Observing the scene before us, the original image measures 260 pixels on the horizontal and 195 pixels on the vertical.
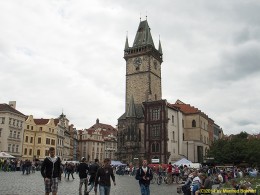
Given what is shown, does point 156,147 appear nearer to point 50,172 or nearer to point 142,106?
point 142,106

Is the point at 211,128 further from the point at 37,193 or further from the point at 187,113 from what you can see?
the point at 37,193

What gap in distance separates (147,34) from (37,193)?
68.8 m

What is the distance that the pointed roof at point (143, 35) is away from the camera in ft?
265

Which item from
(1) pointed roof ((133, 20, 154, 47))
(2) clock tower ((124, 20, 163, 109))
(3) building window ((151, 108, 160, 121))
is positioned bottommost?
(3) building window ((151, 108, 160, 121))

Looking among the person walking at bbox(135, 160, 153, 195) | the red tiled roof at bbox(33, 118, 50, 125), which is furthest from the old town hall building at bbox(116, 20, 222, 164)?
the person walking at bbox(135, 160, 153, 195)

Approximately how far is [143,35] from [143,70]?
11107mm

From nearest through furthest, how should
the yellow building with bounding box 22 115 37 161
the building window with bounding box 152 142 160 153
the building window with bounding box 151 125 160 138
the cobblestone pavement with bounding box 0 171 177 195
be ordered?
the cobblestone pavement with bounding box 0 171 177 195
the building window with bounding box 152 142 160 153
the building window with bounding box 151 125 160 138
the yellow building with bounding box 22 115 37 161

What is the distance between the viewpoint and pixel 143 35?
271 ft

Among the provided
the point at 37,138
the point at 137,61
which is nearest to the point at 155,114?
the point at 137,61

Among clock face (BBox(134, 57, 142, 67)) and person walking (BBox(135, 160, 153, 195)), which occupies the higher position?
clock face (BBox(134, 57, 142, 67))

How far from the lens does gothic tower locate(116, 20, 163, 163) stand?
2736 inches

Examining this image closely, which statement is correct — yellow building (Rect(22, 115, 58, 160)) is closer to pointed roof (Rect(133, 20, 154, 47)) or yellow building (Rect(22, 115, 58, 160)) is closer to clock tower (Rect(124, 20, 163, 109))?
clock tower (Rect(124, 20, 163, 109))

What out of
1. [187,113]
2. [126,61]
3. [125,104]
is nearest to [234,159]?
[187,113]

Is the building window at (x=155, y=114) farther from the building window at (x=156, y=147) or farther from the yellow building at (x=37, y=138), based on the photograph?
A: the yellow building at (x=37, y=138)
